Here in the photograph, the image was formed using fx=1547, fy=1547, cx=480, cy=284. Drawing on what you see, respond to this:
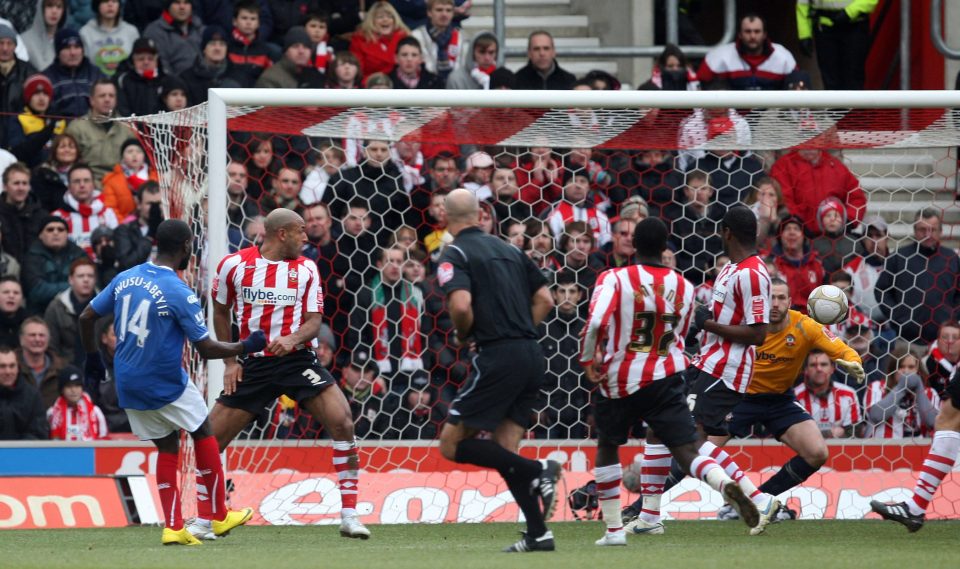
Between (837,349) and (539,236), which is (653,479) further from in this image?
(539,236)

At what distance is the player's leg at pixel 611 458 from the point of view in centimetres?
817

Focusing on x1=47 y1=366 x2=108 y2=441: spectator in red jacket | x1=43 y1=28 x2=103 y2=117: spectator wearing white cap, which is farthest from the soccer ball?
x1=43 y1=28 x2=103 y2=117: spectator wearing white cap

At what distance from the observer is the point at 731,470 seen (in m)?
8.78

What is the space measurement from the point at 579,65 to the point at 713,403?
764cm

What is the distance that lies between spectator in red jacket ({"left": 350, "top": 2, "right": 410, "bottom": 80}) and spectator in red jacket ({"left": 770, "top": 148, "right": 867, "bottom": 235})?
3.98m

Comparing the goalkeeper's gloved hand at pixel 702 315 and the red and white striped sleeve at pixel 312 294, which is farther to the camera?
the goalkeeper's gloved hand at pixel 702 315

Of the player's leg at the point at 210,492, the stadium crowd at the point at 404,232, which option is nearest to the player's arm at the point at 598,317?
the player's leg at the point at 210,492

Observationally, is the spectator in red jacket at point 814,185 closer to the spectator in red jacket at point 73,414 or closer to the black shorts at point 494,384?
the black shorts at point 494,384

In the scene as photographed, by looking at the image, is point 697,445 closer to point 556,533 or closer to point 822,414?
point 556,533

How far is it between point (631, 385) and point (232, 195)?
4.75m

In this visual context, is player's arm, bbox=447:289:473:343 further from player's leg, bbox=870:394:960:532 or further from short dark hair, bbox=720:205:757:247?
player's leg, bbox=870:394:960:532

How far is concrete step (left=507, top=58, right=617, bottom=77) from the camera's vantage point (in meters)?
16.4

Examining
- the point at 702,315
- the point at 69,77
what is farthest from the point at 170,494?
the point at 69,77

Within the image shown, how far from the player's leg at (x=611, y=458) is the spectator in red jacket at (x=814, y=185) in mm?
4499
